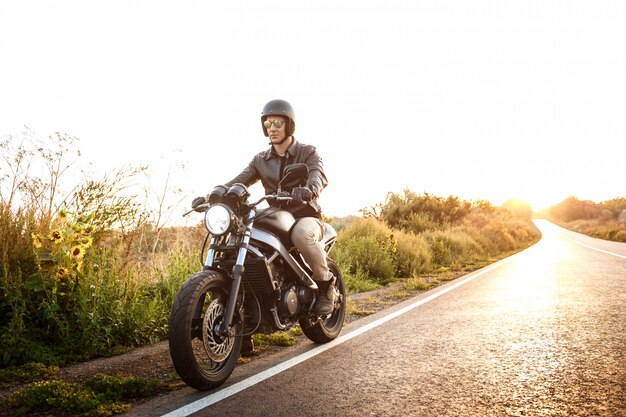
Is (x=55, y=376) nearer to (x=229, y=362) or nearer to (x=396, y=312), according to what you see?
(x=229, y=362)

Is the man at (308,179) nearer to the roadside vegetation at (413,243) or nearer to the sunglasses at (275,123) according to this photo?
the sunglasses at (275,123)

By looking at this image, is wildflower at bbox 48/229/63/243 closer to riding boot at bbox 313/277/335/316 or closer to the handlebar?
the handlebar

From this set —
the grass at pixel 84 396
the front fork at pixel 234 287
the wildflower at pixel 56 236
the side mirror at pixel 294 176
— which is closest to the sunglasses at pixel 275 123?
the side mirror at pixel 294 176

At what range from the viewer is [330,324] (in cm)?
564

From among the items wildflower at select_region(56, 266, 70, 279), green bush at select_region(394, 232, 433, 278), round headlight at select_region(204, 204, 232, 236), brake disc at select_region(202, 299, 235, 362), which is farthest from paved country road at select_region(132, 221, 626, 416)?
green bush at select_region(394, 232, 433, 278)

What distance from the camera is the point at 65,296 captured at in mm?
5199

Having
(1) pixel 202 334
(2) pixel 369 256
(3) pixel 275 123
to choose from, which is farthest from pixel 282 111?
(2) pixel 369 256

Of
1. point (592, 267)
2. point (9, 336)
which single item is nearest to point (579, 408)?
point (9, 336)

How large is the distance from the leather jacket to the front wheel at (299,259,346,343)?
0.92m

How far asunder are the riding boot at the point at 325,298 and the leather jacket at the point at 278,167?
0.72 metres

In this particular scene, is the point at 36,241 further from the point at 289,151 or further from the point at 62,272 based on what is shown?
the point at 289,151

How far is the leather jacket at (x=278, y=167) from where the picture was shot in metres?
5.11

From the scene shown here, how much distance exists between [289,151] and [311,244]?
42.0 inches

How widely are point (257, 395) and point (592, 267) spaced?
1191cm
